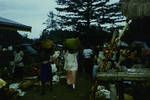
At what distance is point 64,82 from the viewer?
18203 millimetres

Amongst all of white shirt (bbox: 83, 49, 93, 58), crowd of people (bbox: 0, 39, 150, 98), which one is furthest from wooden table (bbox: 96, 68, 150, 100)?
white shirt (bbox: 83, 49, 93, 58)

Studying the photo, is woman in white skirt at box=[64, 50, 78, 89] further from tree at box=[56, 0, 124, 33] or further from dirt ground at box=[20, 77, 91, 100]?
tree at box=[56, 0, 124, 33]

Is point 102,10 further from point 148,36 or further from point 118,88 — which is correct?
point 118,88

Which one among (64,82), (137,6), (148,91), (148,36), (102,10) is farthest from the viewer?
(102,10)

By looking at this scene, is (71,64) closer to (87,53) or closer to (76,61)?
(76,61)

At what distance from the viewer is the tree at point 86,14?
185 feet

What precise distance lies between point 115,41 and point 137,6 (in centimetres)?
357

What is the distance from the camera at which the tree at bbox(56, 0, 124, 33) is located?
56.2 metres

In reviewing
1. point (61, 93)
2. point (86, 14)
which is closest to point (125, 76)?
point (61, 93)

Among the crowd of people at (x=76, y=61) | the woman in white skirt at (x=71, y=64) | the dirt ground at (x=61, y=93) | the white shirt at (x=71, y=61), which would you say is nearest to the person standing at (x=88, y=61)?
the crowd of people at (x=76, y=61)

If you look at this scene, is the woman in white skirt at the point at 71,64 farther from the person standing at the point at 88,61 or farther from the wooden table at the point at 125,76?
the wooden table at the point at 125,76

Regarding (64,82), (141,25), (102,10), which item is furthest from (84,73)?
(102,10)

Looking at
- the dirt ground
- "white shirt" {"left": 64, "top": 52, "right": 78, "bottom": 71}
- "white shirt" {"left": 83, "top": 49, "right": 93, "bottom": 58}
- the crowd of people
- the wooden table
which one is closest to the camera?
the wooden table

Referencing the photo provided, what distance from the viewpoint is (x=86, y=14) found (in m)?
56.1
